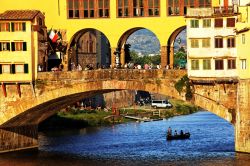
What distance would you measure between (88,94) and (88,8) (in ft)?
26.0

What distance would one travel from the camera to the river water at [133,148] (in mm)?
76688

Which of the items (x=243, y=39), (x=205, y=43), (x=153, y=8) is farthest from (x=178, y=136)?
(x=243, y=39)

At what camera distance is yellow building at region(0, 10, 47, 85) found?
267ft

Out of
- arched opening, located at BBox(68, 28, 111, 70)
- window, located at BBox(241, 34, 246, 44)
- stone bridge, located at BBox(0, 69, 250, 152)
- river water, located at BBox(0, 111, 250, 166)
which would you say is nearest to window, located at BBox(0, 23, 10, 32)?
stone bridge, located at BBox(0, 69, 250, 152)

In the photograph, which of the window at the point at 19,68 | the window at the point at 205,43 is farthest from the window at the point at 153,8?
the window at the point at 19,68

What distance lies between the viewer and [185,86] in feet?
250

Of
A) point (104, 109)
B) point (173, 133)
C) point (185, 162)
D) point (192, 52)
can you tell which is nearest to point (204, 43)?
point (192, 52)

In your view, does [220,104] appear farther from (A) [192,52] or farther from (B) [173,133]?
(B) [173,133]

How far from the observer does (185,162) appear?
2943 inches

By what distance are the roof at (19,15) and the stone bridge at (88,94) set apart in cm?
533

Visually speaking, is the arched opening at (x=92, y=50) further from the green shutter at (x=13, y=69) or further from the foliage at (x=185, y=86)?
the foliage at (x=185, y=86)

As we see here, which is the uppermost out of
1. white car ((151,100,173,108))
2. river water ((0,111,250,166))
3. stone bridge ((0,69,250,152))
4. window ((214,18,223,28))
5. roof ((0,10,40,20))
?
roof ((0,10,40,20))

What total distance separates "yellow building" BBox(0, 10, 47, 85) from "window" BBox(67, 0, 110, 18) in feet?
13.3

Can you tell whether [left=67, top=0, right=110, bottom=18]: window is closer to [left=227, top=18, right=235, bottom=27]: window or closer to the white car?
[left=227, top=18, right=235, bottom=27]: window
